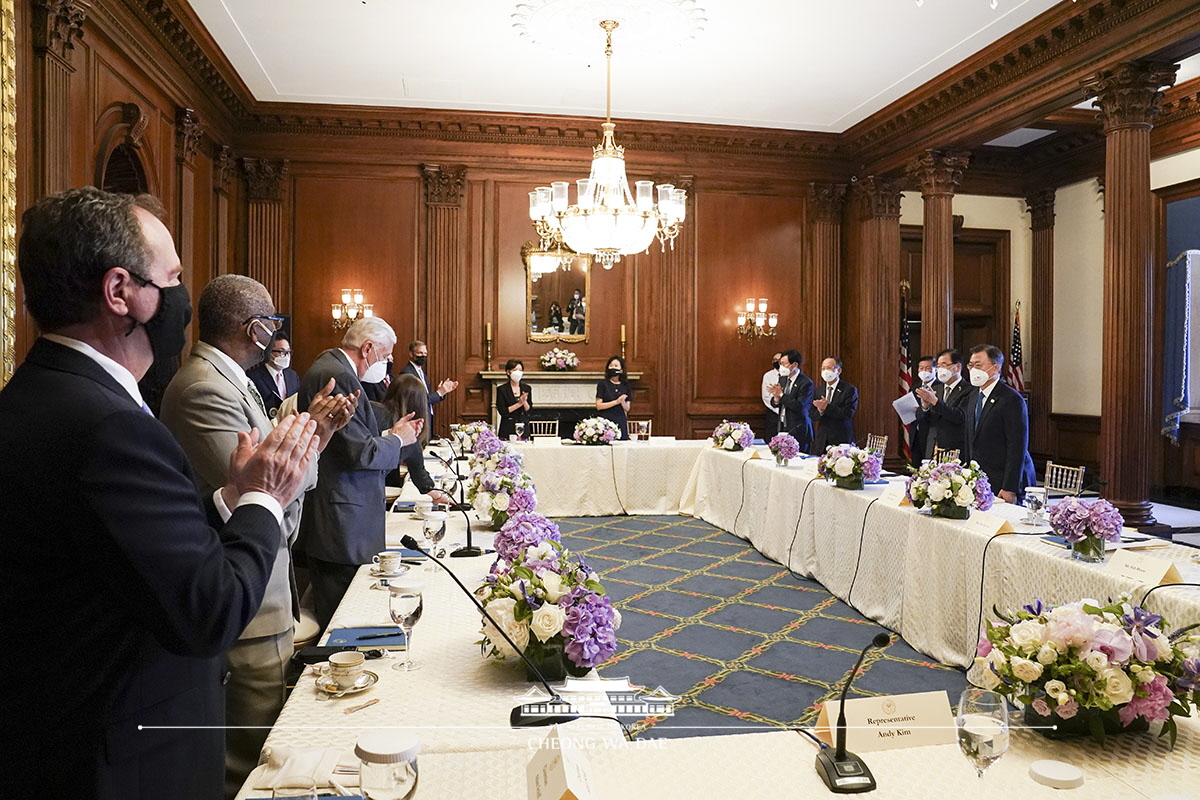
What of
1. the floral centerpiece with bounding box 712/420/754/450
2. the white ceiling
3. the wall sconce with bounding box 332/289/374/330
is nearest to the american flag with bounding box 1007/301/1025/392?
the white ceiling

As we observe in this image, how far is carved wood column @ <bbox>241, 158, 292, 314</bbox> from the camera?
33.3 feet

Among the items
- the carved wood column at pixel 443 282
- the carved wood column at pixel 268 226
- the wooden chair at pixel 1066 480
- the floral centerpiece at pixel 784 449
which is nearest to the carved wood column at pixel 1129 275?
the floral centerpiece at pixel 784 449

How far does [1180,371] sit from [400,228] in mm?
9450

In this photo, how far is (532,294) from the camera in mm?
10734

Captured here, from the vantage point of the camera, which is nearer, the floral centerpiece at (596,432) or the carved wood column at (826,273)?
the floral centerpiece at (596,432)

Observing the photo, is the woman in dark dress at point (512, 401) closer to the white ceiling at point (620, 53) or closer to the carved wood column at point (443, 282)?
the carved wood column at point (443, 282)

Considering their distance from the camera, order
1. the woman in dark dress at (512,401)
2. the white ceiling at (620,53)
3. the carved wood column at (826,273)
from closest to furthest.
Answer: the white ceiling at (620,53) → the woman in dark dress at (512,401) → the carved wood column at (826,273)

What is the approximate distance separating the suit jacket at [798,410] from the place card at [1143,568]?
561 cm

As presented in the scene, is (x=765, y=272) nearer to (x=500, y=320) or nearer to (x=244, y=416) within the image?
(x=500, y=320)

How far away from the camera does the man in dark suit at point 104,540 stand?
1.24 m

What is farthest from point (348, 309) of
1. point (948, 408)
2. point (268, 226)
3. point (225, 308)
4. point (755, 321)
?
point (225, 308)

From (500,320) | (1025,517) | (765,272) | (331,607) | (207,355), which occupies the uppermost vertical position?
(765,272)

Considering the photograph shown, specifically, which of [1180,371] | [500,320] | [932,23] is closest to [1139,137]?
[932,23]

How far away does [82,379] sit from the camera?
1.31m
